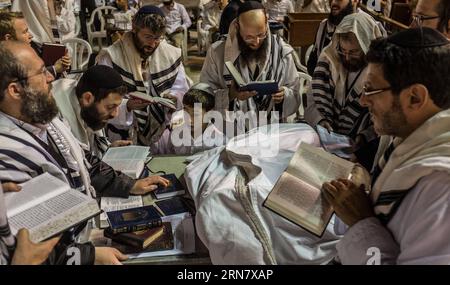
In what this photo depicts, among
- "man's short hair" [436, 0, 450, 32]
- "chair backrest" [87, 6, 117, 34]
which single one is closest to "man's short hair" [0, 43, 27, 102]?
"man's short hair" [436, 0, 450, 32]

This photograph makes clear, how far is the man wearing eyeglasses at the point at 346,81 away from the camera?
121 inches

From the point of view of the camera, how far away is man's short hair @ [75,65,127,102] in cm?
273

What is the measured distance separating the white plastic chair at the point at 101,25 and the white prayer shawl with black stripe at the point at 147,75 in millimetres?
5051

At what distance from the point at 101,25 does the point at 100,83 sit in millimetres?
6609

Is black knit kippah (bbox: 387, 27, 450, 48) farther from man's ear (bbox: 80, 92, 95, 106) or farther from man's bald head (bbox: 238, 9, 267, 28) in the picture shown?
man's bald head (bbox: 238, 9, 267, 28)

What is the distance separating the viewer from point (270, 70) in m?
3.80

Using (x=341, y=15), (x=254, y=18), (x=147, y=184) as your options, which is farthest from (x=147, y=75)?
(x=341, y=15)

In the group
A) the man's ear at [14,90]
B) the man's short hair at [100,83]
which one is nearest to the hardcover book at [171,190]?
the man's short hair at [100,83]

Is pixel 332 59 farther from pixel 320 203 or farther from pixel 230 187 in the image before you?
pixel 320 203

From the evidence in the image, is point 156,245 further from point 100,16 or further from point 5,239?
point 100,16

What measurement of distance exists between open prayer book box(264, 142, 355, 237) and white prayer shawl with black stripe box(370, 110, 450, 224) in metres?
0.24

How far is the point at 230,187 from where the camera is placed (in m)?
2.27
